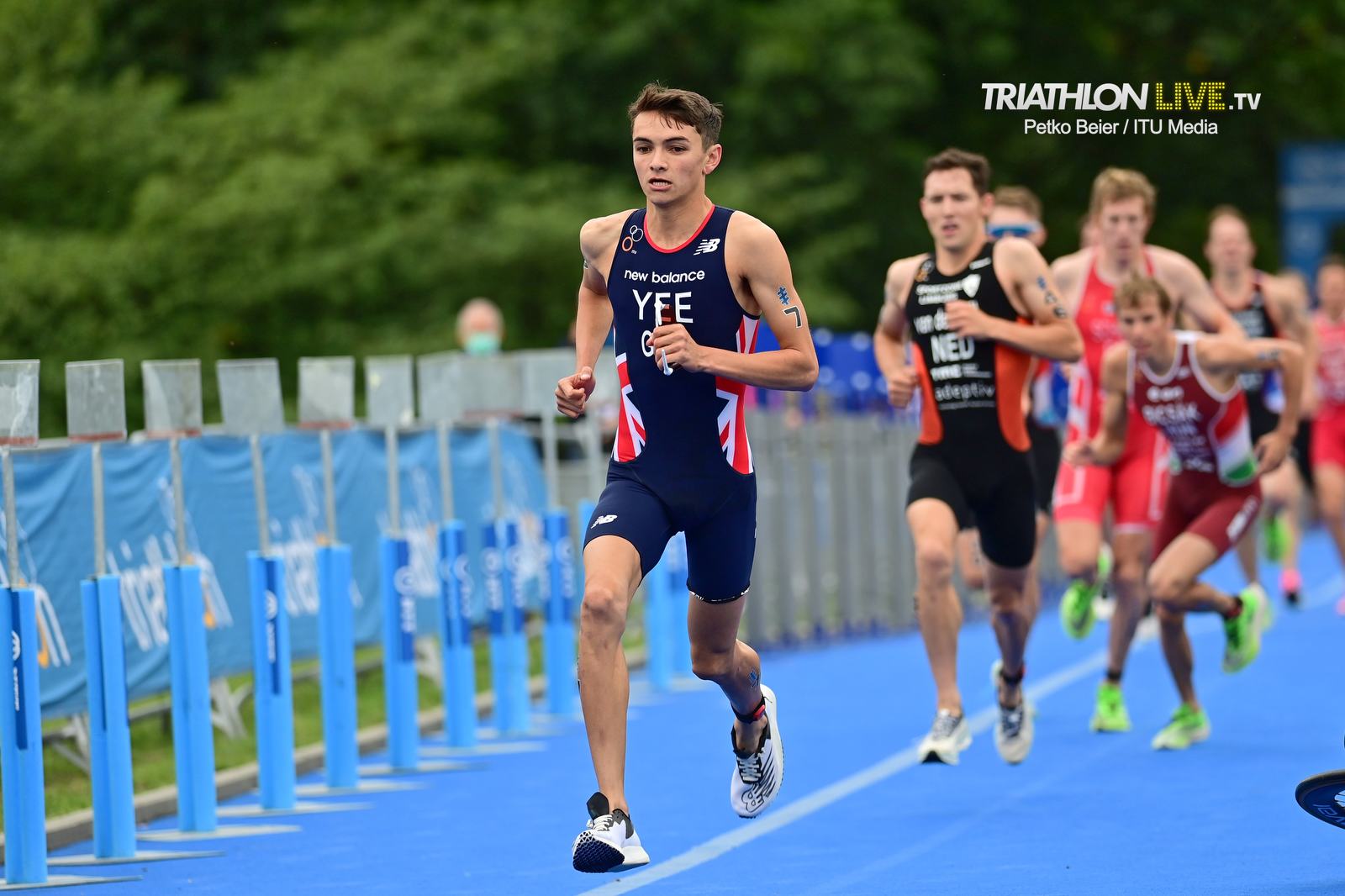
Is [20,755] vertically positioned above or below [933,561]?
below

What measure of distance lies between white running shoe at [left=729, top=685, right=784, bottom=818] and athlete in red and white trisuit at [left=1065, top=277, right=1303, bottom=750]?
328 centimetres

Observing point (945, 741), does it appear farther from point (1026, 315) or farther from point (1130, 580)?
point (1130, 580)

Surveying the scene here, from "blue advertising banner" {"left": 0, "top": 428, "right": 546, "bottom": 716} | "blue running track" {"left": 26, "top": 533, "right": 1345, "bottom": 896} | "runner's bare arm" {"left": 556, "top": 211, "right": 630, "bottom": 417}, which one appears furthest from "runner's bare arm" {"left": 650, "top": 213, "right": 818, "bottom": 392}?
"blue advertising banner" {"left": 0, "top": 428, "right": 546, "bottom": 716}

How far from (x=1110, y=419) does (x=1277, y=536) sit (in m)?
9.11

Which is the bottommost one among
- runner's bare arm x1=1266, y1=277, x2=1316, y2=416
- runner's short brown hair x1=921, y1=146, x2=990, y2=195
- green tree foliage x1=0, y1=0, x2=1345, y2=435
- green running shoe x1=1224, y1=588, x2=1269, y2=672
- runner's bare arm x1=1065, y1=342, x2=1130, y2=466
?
green running shoe x1=1224, y1=588, x2=1269, y2=672

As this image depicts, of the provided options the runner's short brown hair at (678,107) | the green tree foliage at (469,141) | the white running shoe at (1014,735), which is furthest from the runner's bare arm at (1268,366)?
the green tree foliage at (469,141)

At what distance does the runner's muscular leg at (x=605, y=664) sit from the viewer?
760 cm

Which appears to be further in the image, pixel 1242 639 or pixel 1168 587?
pixel 1242 639

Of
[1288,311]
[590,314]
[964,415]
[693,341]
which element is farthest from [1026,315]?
[1288,311]

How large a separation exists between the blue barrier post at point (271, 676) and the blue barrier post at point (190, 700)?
0.50 meters

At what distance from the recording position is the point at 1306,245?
115 feet

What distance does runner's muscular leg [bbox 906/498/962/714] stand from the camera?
10.4 metres

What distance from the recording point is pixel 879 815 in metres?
10.0

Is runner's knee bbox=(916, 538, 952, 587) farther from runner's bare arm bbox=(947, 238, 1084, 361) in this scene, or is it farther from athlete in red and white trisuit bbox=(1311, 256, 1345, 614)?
athlete in red and white trisuit bbox=(1311, 256, 1345, 614)
